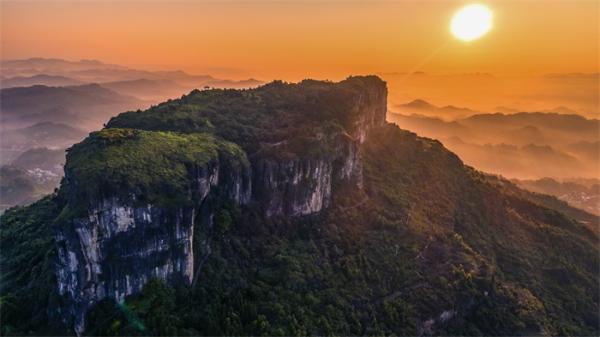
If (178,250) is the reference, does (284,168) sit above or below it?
above

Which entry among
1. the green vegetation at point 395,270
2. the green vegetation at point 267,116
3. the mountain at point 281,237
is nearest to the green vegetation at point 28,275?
the mountain at point 281,237

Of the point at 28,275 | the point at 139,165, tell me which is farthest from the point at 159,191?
the point at 28,275

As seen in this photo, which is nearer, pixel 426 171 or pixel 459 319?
pixel 459 319

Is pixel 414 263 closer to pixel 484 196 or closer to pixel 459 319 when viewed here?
pixel 459 319

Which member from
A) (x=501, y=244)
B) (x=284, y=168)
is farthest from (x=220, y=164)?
(x=501, y=244)

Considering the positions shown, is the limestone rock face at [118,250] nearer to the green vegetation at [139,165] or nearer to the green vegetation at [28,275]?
the green vegetation at [139,165]

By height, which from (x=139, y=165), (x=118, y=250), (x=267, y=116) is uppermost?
(x=267, y=116)

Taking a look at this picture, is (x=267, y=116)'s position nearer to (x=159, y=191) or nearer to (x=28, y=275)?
(x=159, y=191)
